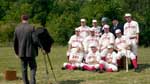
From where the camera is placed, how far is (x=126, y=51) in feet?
58.4

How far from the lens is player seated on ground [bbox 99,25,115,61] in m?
18.0

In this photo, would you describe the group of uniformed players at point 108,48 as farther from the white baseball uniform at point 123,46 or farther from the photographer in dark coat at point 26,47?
the photographer in dark coat at point 26,47

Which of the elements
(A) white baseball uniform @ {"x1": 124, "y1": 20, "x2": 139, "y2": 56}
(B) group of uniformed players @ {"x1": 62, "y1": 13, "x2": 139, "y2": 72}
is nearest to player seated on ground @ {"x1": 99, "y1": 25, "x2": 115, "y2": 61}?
(B) group of uniformed players @ {"x1": 62, "y1": 13, "x2": 139, "y2": 72}

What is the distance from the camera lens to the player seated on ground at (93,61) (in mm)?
17553

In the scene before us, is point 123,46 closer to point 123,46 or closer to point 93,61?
point 123,46

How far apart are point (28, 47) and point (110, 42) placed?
195 inches

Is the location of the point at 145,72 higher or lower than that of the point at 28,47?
lower

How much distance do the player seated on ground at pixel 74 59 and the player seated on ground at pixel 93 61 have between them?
1.42 ft

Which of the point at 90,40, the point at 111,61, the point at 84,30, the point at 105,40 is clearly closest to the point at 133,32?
the point at 105,40

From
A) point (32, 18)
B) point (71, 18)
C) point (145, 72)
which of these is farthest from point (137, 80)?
point (32, 18)

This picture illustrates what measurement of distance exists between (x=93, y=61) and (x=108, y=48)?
80 cm

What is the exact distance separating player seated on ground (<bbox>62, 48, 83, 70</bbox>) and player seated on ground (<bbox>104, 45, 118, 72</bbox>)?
1.32 metres

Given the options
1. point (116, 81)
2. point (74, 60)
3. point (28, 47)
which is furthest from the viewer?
point (74, 60)

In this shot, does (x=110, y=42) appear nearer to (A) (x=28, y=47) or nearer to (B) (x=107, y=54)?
(B) (x=107, y=54)
